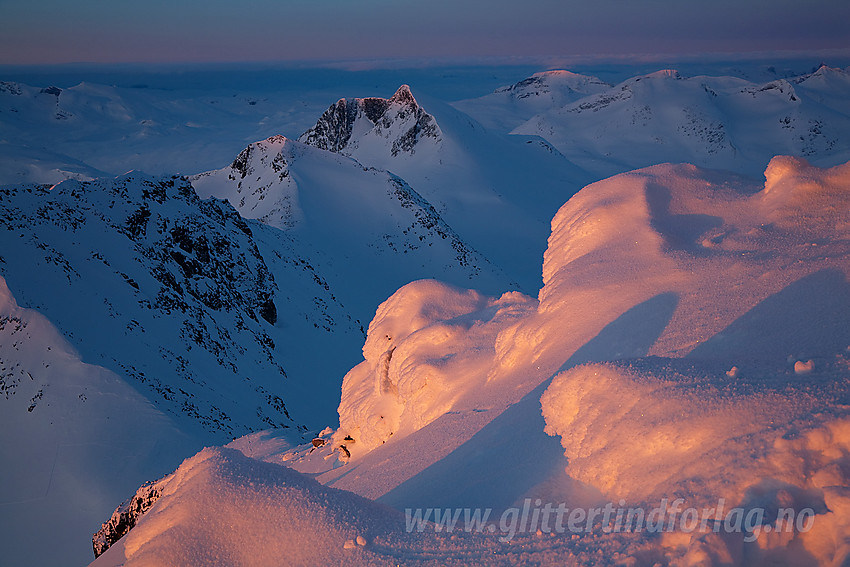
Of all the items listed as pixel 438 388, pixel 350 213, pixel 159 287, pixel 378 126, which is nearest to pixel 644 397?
pixel 438 388

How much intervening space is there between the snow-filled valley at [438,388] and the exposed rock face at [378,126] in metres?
40.8

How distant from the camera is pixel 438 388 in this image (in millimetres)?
10164

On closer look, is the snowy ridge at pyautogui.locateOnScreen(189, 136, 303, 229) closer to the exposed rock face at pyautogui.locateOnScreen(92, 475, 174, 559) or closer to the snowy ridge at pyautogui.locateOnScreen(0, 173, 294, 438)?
the snowy ridge at pyautogui.locateOnScreen(0, 173, 294, 438)

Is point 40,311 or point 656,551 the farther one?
point 40,311

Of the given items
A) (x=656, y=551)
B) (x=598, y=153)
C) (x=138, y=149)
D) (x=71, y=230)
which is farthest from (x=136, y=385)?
(x=138, y=149)

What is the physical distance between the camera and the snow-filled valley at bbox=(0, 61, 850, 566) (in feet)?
12.6

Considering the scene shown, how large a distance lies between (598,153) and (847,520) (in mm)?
122845

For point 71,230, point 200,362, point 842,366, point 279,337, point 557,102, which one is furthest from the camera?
point 557,102

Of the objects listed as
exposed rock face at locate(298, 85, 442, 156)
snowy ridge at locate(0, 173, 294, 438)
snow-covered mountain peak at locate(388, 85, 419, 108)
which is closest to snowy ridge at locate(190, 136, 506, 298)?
snowy ridge at locate(0, 173, 294, 438)

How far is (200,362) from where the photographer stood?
22438mm

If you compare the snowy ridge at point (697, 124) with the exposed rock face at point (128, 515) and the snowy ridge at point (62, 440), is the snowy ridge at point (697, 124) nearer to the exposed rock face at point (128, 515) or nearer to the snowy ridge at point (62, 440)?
the snowy ridge at point (62, 440)

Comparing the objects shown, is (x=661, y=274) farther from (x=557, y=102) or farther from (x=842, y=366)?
(x=557, y=102)

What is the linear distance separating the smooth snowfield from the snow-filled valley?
25mm

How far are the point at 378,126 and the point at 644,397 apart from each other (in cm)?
8049
